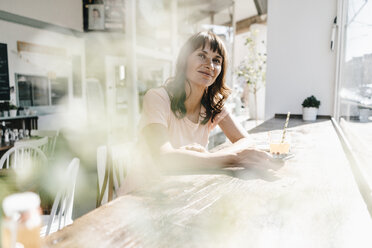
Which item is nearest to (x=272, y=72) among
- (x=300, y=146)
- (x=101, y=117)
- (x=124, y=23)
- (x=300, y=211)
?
(x=300, y=146)

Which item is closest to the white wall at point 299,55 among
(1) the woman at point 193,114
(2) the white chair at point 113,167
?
(1) the woman at point 193,114

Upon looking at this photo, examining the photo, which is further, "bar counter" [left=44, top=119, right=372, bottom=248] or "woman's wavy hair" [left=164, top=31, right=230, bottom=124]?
"woman's wavy hair" [left=164, top=31, right=230, bottom=124]

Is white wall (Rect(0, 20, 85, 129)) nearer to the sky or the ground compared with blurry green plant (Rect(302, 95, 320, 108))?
nearer to the sky

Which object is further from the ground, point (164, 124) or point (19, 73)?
point (19, 73)

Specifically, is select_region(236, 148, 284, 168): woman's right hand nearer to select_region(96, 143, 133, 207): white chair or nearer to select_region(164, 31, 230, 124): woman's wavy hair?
select_region(164, 31, 230, 124): woman's wavy hair

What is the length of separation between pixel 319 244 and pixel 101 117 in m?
5.73

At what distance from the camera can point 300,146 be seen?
1738 millimetres

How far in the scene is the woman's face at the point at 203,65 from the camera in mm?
1610

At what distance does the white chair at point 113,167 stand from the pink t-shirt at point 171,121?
1.29 feet

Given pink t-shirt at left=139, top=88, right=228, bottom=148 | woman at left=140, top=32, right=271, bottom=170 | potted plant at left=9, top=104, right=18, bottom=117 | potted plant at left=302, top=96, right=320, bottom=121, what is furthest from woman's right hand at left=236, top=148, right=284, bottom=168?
potted plant at left=9, top=104, right=18, bottom=117

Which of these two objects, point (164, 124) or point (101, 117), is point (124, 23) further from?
point (164, 124)

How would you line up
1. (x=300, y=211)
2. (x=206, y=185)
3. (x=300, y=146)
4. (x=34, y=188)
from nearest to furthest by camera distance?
(x=300, y=211)
(x=206, y=185)
(x=300, y=146)
(x=34, y=188)

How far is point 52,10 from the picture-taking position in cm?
556

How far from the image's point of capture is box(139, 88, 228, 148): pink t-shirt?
1.46 m
